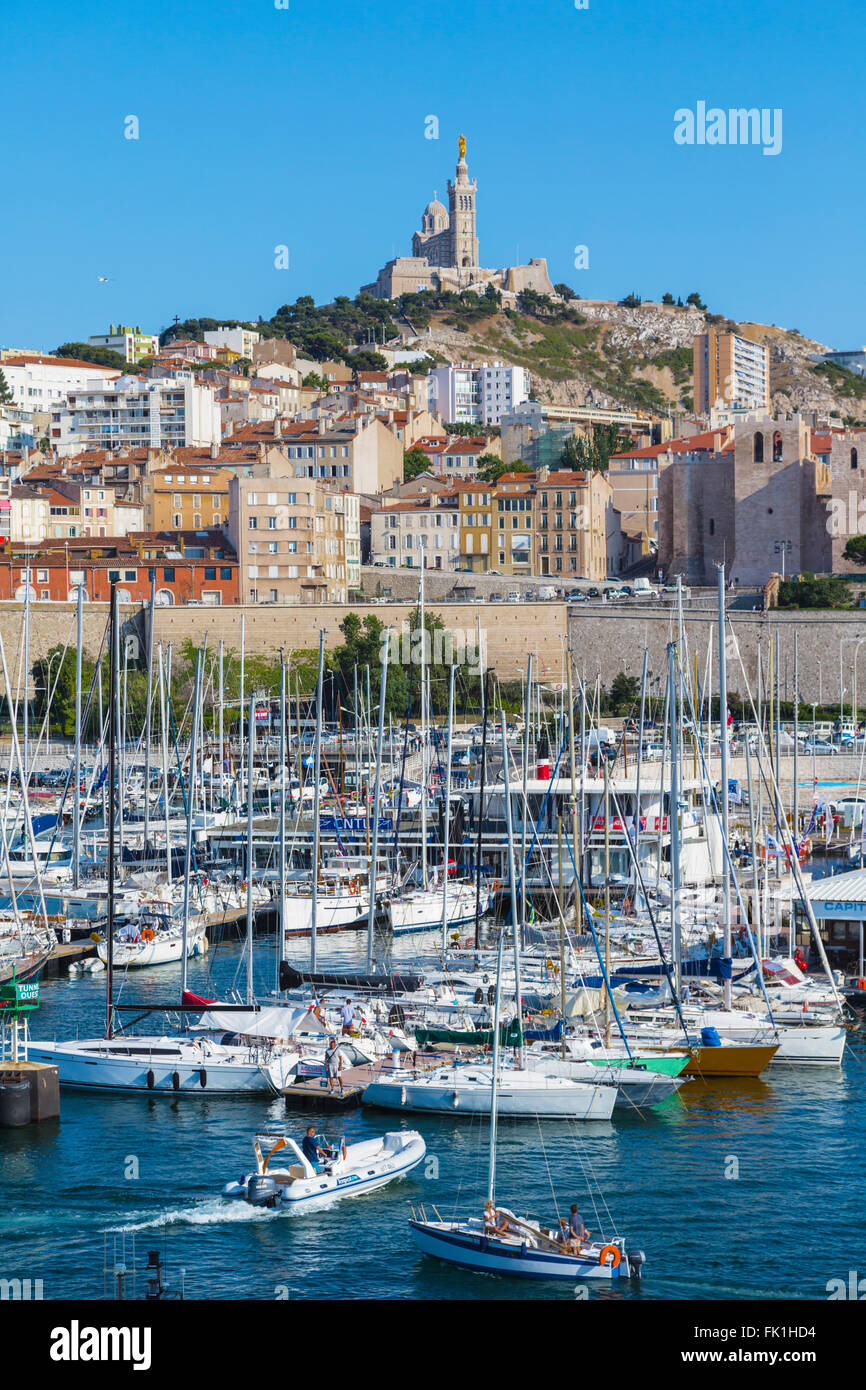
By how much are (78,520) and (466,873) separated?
127ft

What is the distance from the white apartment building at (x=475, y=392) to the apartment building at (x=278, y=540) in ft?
158

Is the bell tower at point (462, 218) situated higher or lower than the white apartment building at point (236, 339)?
higher

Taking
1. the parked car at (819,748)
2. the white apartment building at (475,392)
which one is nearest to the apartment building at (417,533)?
the parked car at (819,748)

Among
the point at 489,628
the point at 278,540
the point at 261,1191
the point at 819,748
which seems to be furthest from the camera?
the point at 278,540

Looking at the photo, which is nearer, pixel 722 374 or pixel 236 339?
pixel 236 339

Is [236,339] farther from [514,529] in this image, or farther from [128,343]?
[514,529]

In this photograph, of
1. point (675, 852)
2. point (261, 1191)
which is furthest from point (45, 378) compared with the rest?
point (261, 1191)

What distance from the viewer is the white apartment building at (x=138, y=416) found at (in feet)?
298

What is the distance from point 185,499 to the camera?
2702 inches

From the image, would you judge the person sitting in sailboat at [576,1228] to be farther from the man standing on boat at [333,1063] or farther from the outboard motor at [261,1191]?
the man standing on boat at [333,1063]

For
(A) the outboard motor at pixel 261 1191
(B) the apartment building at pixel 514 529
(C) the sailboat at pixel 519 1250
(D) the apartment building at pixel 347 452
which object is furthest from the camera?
(D) the apartment building at pixel 347 452

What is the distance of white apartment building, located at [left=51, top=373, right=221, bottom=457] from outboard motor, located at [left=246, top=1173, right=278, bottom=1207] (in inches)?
2918

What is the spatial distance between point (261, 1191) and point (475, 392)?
317 ft

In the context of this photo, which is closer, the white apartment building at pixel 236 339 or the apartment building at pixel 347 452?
the apartment building at pixel 347 452
